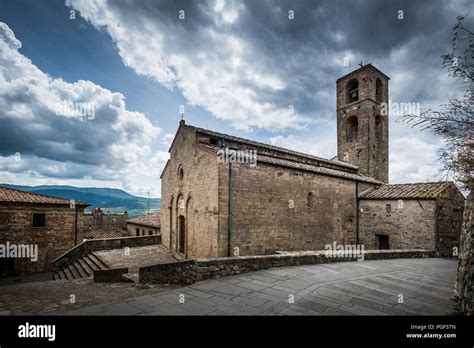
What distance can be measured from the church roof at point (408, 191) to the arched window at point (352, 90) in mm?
9885

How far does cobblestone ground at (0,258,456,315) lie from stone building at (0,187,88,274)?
38.7ft

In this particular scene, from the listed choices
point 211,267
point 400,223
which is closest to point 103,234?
point 211,267

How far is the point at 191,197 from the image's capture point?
1230cm

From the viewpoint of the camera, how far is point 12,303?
6.36 meters

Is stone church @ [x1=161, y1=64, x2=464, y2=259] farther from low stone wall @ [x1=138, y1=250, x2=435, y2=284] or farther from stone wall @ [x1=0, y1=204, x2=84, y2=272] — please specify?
stone wall @ [x1=0, y1=204, x2=84, y2=272]

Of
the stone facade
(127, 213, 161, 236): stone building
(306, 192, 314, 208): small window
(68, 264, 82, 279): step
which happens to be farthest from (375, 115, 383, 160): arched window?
(68, 264, 82, 279): step

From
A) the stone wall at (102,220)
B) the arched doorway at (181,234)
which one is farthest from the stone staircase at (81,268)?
the stone wall at (102,220)

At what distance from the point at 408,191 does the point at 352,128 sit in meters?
10.3

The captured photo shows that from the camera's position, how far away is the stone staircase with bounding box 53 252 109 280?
38.5 ft

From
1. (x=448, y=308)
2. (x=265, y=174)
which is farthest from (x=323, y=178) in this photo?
(x=448, y=308)

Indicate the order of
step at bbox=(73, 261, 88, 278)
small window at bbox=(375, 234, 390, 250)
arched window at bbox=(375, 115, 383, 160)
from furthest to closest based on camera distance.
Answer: arched window at bbox=(375, 115, 383, 160) < small window at bbox=(375, 234, 390, 250) < step at bbox=(73, 261, 88, 278)
